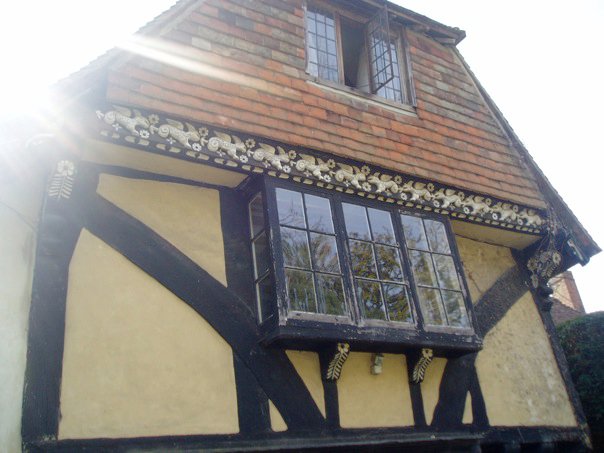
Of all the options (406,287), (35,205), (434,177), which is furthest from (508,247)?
(35,205)

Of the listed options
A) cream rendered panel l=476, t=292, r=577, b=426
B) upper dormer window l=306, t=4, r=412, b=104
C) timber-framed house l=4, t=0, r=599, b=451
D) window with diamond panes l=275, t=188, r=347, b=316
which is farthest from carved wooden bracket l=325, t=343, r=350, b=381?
upper dormer window l=306, t=4, r=412, b=104

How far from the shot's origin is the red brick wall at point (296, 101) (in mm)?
5402

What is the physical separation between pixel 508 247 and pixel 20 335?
18.3 ft

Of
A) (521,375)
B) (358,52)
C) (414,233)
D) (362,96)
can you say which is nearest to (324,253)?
(414,233)

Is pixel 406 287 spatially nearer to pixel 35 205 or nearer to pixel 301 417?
pixel 301 417

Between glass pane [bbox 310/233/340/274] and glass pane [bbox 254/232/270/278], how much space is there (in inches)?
Answer: 16.5

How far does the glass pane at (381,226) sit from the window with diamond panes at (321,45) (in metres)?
1.79

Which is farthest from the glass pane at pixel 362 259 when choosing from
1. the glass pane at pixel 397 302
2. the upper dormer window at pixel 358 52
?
the upper dormer window at pixel 358 52

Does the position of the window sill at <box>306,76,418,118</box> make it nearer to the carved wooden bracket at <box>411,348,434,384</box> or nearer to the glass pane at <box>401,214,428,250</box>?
the glass pane at <box>401,214,428,250</box>

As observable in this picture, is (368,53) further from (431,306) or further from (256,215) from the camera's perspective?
(431,306)

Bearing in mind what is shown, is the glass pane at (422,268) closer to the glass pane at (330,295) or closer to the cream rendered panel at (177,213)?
the glass pane at (330,295)

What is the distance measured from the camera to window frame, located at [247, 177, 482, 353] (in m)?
4.88

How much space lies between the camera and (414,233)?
20.4 ft

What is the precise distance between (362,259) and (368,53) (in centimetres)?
306
